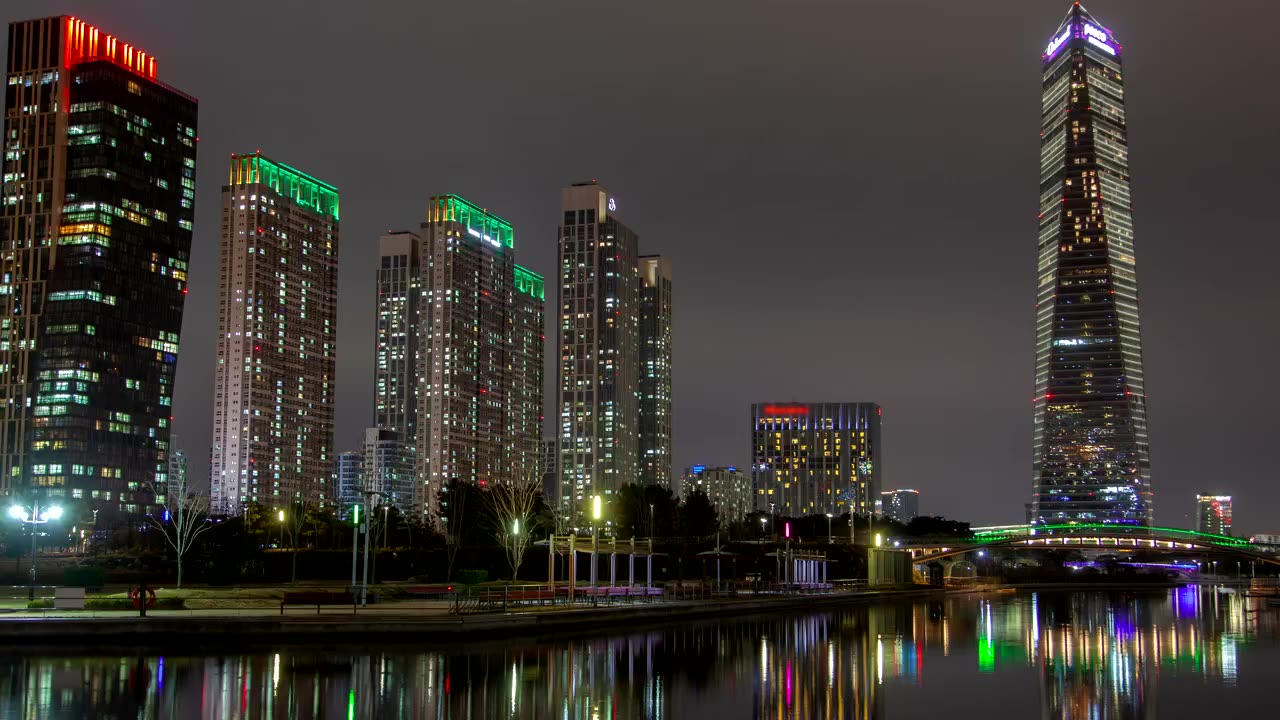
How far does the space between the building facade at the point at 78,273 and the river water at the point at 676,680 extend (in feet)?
542

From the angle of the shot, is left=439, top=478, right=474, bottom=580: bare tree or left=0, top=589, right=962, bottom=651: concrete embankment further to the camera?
left=439, top=478, right=474, bottom=580: bare tree

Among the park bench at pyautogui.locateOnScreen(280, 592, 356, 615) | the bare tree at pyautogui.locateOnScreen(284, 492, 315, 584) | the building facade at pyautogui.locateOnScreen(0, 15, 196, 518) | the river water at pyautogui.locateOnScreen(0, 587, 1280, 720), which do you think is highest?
the building facade at pyautogui.locateOnScreen(0, 15, 196, 518)

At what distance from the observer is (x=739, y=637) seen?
4994 centimetres

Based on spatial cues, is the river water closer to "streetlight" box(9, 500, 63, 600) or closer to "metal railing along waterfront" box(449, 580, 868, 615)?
"metal railing along waterfront" box(449, 580, 868, 615)

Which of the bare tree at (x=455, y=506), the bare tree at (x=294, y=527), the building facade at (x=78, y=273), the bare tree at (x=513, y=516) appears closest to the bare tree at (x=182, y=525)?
the bare tree at (x=294, y=527)

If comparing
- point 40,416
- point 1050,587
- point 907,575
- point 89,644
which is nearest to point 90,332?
point 40,416

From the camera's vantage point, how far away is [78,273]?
193000mm

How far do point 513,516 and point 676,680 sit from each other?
68924mm

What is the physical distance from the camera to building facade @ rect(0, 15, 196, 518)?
19262 cm

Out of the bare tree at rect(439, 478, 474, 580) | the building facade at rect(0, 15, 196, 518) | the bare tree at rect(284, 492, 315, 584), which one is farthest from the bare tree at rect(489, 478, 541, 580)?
the building facade at rect(0, 15, 196, 518)

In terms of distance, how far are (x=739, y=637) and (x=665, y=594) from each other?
68.9 ft

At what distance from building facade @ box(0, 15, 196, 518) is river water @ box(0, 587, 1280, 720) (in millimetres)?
165241

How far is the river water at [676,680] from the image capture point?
2756 cm

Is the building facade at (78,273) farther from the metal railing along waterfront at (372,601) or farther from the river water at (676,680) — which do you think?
the river water at (676,680)
